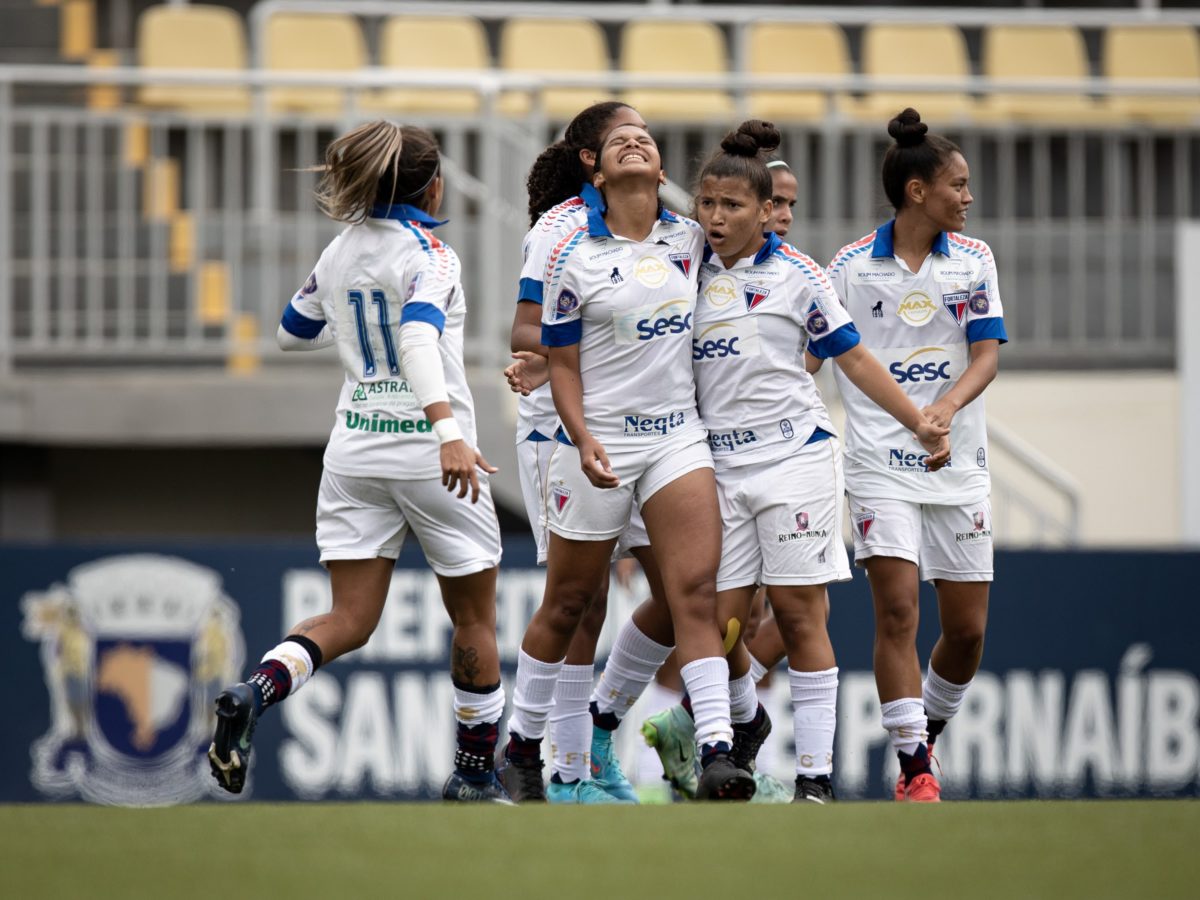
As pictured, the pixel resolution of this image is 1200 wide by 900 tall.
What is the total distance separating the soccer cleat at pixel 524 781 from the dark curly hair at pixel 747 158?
1998 millimetres

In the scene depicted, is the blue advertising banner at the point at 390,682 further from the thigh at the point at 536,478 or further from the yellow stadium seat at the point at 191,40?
the thigh at the point at 536,478

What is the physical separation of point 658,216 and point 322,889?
277 cm

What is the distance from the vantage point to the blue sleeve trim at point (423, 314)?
5.62 m

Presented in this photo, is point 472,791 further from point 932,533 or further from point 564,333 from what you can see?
point 932,533

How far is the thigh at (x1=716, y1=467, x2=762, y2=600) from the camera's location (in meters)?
5.83

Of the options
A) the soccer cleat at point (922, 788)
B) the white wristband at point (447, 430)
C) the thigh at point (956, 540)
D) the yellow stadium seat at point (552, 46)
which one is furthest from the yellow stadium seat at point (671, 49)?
the white wristband at point (447, 430)

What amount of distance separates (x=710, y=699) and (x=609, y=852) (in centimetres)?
138

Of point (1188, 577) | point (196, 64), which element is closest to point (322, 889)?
point (1188, 577)

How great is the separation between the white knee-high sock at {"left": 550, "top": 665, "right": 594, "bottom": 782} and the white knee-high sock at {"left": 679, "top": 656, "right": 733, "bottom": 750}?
0.78 meters

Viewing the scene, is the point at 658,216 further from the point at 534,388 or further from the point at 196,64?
the point at 196,64

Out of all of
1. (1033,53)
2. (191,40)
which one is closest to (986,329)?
(1033,53)

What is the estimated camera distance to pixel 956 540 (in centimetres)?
628

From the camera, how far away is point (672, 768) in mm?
6223

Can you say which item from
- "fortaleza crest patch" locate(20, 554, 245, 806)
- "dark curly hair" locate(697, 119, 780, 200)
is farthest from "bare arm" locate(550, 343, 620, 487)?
"fortaleza crest patch" locate(20, 554, 245, 806)
